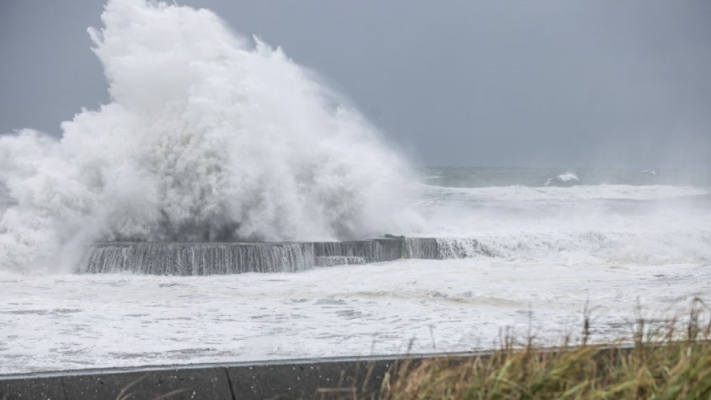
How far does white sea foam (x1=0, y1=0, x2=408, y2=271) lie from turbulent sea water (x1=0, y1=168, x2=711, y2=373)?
1882 millimetres

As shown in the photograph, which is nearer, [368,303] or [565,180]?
[368,303]

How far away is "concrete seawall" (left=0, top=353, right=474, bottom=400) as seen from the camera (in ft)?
8.89

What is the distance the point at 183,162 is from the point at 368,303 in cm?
663

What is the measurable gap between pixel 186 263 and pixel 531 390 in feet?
30.5

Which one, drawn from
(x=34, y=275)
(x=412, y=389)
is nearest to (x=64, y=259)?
(x=34, y=275)

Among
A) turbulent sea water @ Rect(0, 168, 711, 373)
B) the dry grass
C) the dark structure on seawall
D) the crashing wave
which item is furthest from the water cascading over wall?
the crashing wave

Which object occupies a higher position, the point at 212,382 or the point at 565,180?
the point at 565,180

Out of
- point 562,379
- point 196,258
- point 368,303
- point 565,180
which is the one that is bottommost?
point 368,303

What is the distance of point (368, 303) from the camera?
7.88 meters

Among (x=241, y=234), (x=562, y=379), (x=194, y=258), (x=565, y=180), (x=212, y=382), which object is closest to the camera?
(x=562, y=379)

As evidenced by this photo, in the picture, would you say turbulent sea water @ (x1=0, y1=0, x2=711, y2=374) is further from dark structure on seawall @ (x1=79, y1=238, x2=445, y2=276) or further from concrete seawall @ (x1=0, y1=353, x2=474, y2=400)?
concrete seawall @ (x1=0, y1=353, x2=474, y2=400)

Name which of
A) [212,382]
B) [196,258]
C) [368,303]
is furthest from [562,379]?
[196,258]

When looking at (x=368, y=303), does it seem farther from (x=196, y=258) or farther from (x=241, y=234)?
(x=241, y=234)

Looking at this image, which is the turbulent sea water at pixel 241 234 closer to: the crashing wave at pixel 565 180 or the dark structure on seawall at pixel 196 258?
the dark structure on seawall at pixel 196 258
